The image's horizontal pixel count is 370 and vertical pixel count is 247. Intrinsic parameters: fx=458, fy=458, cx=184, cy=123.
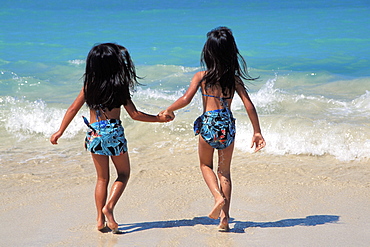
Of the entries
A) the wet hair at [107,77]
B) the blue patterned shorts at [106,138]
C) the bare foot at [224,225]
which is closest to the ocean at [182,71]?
the blue patterned shorts at [106,138]

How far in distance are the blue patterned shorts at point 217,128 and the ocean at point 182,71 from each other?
2130mm

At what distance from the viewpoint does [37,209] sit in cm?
362

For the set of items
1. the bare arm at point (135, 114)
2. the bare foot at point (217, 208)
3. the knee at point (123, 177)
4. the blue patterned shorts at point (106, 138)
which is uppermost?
the bare arm at point (135, 114)

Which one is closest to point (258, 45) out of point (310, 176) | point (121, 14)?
point (121, 14)

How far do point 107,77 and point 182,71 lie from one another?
784cm

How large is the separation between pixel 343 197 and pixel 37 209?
2.51 metres

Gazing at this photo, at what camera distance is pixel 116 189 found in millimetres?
3080

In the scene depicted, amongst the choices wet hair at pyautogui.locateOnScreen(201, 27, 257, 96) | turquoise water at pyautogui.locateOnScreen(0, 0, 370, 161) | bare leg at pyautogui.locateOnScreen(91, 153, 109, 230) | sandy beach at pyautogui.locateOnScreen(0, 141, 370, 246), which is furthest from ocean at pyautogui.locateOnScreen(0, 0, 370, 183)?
wet hair at pyautogui.locateOnScreen(201, 27, 257, 96)

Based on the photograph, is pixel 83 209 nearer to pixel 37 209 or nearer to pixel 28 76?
pixel 37 209

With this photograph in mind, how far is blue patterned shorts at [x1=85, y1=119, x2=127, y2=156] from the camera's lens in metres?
3.01

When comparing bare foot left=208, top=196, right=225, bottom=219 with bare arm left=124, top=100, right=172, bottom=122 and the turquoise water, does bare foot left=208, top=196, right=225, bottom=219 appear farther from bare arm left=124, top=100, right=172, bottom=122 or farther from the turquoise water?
the turquoise water

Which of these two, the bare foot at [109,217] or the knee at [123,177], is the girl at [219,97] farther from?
the bare foot at [109,217]

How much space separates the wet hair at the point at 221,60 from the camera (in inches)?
119

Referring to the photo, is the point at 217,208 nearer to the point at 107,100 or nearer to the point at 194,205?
the point at 194,205
